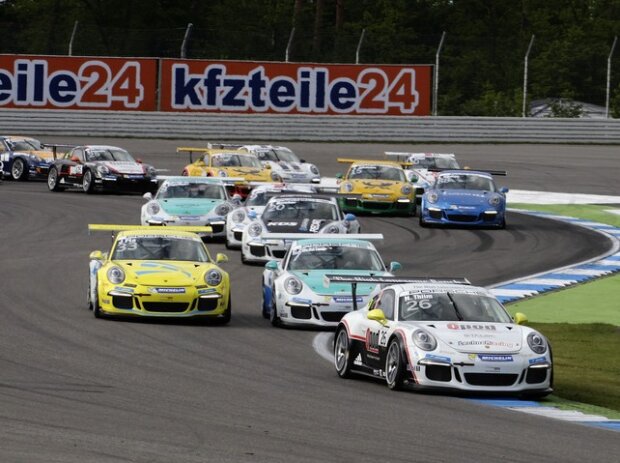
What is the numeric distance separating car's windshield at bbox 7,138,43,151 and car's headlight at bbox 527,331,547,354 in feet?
94.4

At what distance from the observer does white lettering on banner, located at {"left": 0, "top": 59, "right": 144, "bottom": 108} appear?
1831 inches

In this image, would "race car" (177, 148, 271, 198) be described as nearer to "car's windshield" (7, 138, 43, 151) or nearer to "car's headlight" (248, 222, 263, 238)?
"car's windshield" (7, 138, 43, 151)

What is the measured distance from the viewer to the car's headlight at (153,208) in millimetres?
26862

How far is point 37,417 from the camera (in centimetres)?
1038

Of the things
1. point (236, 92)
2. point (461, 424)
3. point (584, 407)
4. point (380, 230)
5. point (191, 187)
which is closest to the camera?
point (461, 424)

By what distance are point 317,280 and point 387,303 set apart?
159 inches

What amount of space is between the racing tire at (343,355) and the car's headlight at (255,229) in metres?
9.84

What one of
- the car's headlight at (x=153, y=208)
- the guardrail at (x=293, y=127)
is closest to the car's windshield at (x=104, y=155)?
the car's headlight at (x=153, y=208)

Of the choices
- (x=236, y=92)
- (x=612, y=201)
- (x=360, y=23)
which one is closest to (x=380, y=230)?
(x=612, y=201)

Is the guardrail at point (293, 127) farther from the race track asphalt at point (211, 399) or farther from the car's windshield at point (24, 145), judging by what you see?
the race track asphalt at point (211, 399)

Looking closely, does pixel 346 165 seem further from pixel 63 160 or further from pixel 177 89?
pixel 63 160

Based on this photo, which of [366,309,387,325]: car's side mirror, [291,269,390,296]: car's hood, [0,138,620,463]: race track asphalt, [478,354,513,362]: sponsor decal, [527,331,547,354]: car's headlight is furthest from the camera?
[291,269,390,296]: car's hood

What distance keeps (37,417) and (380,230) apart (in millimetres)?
19816

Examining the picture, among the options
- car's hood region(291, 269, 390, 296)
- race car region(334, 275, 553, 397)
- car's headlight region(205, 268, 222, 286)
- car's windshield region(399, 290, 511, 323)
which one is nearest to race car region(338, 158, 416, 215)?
car's hood region(291, 269, 390, 296)
